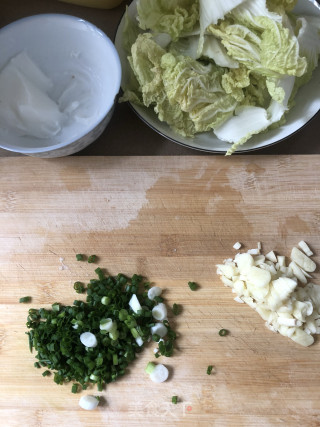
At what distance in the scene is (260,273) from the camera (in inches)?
52.5

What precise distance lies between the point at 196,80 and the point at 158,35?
0.59 feet

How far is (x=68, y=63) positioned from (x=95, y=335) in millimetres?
838

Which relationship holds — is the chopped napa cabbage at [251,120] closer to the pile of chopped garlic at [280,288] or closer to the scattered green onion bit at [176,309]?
the pile of chopped garlic at [280,288]

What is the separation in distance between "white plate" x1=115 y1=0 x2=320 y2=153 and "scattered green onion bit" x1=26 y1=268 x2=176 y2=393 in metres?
0.45

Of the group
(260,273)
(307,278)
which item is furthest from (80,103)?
(307,278)

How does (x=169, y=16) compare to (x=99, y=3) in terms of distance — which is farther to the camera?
(x=99, y=3)

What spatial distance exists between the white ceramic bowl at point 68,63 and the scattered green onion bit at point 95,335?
45 cm

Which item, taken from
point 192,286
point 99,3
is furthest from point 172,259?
point 99,3

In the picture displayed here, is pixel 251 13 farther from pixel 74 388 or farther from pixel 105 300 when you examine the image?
pixel 74 388

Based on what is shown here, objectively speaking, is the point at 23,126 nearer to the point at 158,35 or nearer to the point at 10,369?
the point at 158,35

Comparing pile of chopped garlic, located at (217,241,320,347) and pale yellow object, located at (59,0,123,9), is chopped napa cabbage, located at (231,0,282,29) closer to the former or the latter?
pale yellow object, located at (59,0,123,9)

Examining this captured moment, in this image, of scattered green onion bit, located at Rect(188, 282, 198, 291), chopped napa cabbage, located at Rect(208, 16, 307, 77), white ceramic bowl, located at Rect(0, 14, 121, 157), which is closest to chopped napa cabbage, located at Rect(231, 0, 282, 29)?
chopped napa cabbage, located at Rect(208, 16, 307, 77)

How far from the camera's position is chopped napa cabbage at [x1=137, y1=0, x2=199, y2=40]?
1307 millimetres

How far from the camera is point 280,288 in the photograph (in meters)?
1.32
